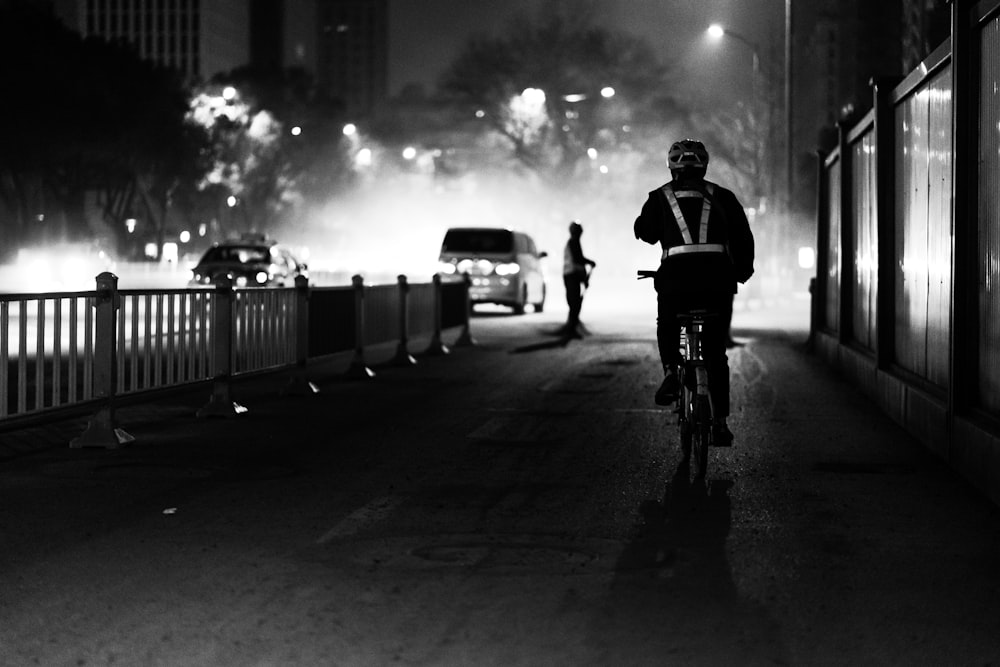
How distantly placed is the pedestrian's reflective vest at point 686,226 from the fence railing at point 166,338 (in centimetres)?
389

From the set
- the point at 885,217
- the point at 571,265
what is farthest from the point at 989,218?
the point at 571,265

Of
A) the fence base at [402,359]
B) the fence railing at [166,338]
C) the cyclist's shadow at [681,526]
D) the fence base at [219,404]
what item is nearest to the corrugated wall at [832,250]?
the fence base at [402,359]

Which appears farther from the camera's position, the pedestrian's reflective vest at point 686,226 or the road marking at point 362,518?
the pedestrian's reflective vest at point 686,226

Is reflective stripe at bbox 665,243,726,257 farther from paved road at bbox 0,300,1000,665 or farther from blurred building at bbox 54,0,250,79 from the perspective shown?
blurred building at bbox 54,0,250,79

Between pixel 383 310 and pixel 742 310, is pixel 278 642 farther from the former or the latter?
pixel 742 310

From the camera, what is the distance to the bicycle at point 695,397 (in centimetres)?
1023

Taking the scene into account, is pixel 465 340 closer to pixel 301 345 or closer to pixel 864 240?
pixel 864 240

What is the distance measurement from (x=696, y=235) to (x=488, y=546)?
11.5ft

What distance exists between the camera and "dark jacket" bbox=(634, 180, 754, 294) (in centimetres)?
1055

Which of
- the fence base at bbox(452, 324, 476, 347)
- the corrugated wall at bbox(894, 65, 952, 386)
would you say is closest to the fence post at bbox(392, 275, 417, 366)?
the fence base at bbox(452, 324, 476, 347)

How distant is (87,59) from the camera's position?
7062cm

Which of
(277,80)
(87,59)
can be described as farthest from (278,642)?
(277,80)

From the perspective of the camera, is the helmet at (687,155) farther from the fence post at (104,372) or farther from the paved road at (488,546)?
the fence post at (104,372)

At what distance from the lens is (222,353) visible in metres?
14.5
